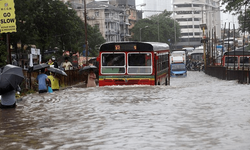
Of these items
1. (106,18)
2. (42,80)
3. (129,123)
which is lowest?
(129,123)

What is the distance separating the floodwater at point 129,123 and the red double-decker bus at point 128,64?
3656 mm

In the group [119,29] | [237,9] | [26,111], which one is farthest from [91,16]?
[26,111]

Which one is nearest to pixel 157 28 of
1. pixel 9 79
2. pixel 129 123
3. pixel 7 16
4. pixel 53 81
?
pixel 7 16

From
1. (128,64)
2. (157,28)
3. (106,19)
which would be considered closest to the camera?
(128,64)

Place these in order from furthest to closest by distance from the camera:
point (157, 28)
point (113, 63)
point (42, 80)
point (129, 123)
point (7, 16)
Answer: point (157, 28) < point (113, 63) < point (7, 16) < point (42, 80) < point (129, 123)

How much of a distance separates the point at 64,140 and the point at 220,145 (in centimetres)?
287

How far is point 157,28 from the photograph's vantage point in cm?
13850

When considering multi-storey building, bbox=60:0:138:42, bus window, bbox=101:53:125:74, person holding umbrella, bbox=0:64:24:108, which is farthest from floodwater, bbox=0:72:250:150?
multi-storey building, bbox=60:0:138:42

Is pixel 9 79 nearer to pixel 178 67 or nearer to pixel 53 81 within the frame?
pixel 53 81

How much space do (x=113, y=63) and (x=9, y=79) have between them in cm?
891

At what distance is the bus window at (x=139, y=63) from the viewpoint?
23469 mm

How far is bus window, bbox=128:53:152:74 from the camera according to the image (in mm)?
23469

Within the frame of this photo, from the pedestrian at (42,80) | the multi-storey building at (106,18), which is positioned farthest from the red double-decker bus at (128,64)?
the multi-storey building at (106,18)

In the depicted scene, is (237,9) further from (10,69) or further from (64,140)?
(64,140)
